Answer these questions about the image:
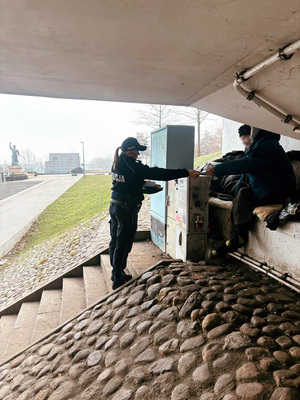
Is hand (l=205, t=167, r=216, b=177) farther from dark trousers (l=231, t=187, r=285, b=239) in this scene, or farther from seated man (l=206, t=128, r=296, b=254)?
dark trousers (l=231, t=187, r=285, b=239)

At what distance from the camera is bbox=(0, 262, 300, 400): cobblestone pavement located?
246 cm

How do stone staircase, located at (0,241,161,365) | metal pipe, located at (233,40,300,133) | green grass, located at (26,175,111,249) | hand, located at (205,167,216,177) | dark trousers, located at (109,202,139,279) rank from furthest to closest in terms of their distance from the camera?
green grass, located at (26,175,111,249)
stone staircase, located at (0,241,161,365)
dark trousers, located at (109,202,139,279)
hand, located at (205,167,216,177)
metal pipe, located at (233,40,300,133)

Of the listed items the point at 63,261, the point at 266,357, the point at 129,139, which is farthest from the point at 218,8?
the point at 63,261

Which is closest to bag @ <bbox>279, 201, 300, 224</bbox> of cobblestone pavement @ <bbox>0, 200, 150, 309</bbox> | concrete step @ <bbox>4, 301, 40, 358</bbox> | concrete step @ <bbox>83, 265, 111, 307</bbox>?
concrete step @ <bbox>83, 265, 111, 307</bbox>

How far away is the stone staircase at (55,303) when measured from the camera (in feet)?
16.3

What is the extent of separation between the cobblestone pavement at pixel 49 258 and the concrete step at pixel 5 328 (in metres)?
0.80

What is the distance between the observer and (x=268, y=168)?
4.26 meters

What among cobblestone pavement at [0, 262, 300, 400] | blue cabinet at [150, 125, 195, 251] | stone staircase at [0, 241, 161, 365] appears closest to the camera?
cobblestone pavement at [0, 262, 300, 400]

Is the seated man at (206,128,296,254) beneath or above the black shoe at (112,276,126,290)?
above

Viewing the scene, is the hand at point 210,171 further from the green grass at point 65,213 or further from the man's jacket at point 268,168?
the green grass at point 65,213

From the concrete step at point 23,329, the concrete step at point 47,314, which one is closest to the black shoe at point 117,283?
the concrete step at point 47,314

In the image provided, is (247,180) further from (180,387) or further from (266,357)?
(180,387)

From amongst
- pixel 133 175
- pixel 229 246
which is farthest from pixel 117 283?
pixel 229 246

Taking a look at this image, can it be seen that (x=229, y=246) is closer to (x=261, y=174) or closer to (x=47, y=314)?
(x=261, y=174)
